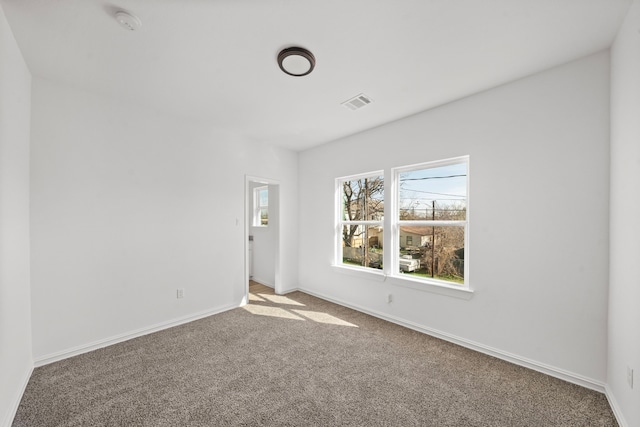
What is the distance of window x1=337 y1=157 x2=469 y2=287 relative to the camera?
2.96 m

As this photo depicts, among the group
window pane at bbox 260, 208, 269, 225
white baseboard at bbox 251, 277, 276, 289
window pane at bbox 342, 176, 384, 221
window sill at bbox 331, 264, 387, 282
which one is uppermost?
window pane at bbox 342, 176, 384, 221

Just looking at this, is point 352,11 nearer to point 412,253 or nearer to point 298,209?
point 412,253

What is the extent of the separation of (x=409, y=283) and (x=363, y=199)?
1.43 metres

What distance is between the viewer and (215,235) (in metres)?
3.73

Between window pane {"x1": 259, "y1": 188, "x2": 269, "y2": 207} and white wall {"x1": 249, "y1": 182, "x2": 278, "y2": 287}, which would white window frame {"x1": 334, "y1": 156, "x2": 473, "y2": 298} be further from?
window pane {"x1": 259, "y1": 188, "x2": 269, "y2": 207}

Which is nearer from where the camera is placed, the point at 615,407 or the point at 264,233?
the point at 615,407

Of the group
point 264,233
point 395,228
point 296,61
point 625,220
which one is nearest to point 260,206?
point 264,233

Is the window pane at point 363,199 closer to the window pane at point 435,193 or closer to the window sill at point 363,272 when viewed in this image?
the window pane at point 435,193

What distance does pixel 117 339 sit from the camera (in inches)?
111

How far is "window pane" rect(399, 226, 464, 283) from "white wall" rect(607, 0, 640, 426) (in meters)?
1.17

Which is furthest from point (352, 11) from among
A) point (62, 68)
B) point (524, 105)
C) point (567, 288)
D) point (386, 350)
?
point (386, 350)

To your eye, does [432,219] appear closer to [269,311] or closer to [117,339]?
[269,311]

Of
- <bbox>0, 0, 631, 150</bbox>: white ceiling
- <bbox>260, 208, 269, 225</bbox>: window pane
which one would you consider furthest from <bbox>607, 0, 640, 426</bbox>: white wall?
<bbox>260, 208, 269, 225</bbox>: window pane

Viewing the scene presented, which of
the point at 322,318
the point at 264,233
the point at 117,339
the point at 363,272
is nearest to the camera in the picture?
the point at 117,339
